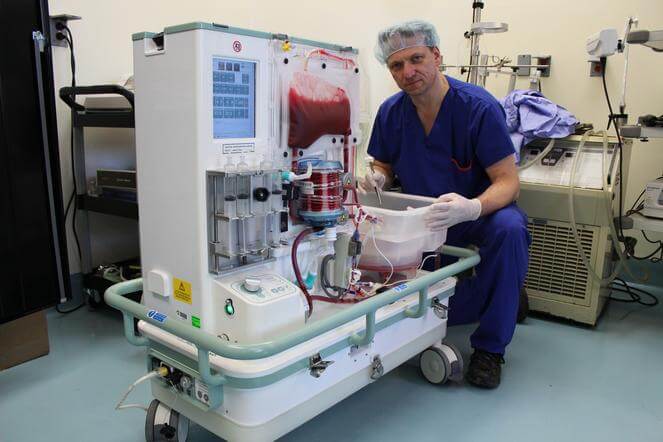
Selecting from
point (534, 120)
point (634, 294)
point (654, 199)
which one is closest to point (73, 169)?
point (534, 120)

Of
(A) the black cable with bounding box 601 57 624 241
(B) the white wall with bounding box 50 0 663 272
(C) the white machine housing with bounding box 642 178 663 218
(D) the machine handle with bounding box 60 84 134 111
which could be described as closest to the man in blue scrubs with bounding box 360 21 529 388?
(A) the black cable with bounding box 601 57 624 241

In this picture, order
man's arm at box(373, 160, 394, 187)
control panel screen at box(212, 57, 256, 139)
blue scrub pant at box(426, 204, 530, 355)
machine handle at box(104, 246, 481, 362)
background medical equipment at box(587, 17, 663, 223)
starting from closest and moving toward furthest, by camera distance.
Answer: machine handle at box(104, 246, 481, 362) → control panel screen at box(212, 57, 256, 139) → blue scrub pant at box(426, 204, 530, 355) → background medical equipment at box(587, 17, 663, 223) → man's arm at box(373, 160, 394, 187)

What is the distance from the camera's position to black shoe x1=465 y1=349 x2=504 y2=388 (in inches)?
70.6

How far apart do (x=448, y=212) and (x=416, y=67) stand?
0.54m

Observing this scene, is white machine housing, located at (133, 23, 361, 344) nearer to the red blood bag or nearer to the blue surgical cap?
the red blood bag

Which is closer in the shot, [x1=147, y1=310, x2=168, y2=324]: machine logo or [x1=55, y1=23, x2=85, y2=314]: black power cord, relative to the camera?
[x1=147, y1=310, x2=168, y2=324]: machine logo

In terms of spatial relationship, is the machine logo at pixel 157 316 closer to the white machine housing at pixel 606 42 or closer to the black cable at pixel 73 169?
the black cable at pixel 73 169

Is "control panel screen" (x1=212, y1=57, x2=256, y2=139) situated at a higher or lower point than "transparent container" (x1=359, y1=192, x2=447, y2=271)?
higher

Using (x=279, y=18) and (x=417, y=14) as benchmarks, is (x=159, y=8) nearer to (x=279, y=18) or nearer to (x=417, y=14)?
(x=279, y=18)

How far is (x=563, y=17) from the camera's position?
2.90m

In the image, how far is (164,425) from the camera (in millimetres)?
1362

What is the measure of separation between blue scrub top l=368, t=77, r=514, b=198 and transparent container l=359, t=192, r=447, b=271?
337 mm

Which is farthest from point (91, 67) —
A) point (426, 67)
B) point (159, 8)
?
point (426, 67)

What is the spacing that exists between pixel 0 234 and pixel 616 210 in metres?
2.45
